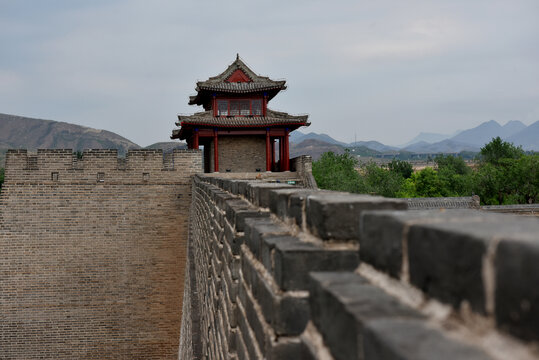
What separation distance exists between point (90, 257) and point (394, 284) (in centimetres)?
1419

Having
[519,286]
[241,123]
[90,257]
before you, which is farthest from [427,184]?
[519,286]

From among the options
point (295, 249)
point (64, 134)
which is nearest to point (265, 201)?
point (295, 249)

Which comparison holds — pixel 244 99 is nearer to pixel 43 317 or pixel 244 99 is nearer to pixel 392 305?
pixel 43 317

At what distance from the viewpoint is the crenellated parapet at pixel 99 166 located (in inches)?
544

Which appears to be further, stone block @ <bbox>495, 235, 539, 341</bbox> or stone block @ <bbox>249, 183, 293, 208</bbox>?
stone block @ <bbox>249, 183, 293, 208</bbox>

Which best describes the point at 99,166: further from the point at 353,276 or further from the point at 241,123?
the point at 353,276

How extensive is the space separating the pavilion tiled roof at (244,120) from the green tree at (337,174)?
17.0 meters

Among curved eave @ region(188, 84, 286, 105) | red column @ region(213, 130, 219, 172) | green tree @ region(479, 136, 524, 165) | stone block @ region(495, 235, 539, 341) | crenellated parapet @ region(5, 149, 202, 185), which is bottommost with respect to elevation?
stone block @ region(495, 235, 539, 341)

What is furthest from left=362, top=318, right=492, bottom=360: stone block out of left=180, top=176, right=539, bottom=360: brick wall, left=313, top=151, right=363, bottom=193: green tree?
left=313, top=151, right=363, bottom=193: green tree

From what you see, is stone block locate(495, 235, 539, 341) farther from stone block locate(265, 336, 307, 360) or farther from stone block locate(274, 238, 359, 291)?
stone block locate(265, 336, 307, 360)

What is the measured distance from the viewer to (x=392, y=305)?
912mm

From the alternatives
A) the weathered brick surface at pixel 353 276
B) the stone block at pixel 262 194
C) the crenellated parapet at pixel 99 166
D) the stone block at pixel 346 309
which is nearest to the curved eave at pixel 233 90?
the crenellated parapet at pixel 99 166

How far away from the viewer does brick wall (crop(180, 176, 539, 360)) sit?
2.15ft

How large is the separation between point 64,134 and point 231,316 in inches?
8551
